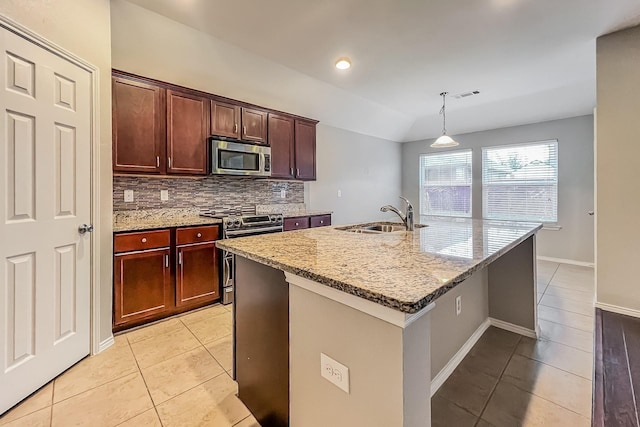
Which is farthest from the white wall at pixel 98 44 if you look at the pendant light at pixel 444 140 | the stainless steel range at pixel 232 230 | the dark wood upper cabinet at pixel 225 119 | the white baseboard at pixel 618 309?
the white baseboard at pixel 618 309

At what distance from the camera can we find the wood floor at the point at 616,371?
142cm

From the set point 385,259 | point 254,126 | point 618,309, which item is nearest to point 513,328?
point 618,309

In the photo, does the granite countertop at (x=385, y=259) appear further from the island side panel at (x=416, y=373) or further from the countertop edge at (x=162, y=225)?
the countertop edge at (x=162, y=225)

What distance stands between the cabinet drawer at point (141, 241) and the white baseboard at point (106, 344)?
0.66m

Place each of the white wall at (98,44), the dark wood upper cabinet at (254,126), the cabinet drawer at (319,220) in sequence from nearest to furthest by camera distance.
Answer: the white wall at (98,44), the dark wood upper cabinet at (254,126), the cabinet drawer at (319,220)

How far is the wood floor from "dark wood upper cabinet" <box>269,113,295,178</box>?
3.39 metres

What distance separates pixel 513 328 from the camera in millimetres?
2369

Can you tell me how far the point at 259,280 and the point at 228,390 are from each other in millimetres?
813

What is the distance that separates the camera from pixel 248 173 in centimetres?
Answer: 337

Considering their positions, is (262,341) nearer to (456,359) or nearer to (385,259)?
(385,259)

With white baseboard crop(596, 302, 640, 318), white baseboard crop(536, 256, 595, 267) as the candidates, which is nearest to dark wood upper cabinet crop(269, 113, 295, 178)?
white baseboard crop(596, 302, 640, 318)

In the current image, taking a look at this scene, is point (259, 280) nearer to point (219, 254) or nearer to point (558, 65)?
point (219, 254)

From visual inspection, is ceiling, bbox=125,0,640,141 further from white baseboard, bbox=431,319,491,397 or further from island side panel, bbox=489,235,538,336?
white baseboard, bbox=431,319,491,397

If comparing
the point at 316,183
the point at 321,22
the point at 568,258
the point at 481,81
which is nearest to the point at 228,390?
the point at 321,22
